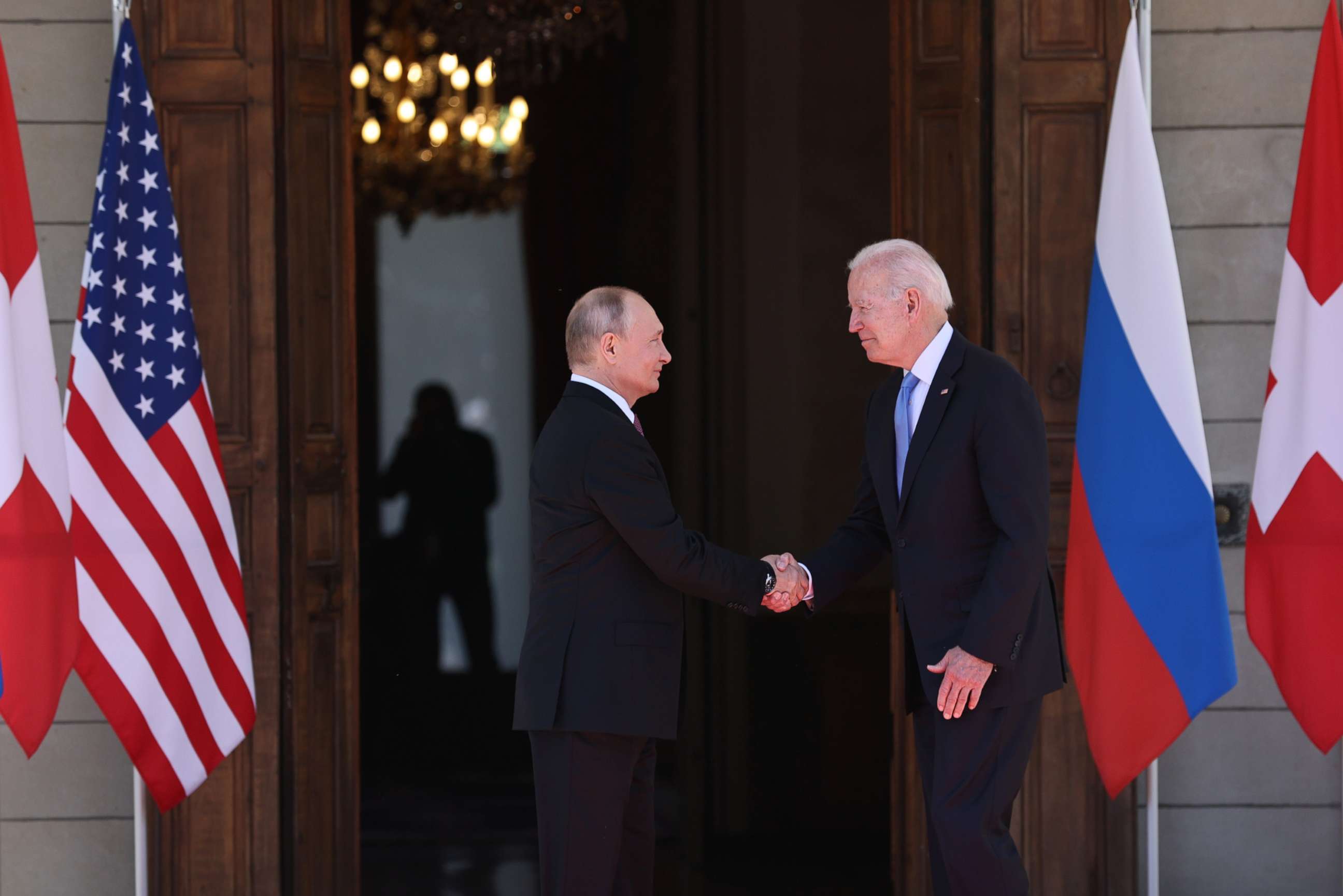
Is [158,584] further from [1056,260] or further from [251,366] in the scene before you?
[1056,260]

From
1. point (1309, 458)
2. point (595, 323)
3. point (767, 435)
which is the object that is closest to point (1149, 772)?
point (1309, 458)

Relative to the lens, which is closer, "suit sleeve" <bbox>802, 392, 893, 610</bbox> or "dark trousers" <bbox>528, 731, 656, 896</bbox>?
"dark trousers" <bbox>528, 731, 656, 896</bbox>

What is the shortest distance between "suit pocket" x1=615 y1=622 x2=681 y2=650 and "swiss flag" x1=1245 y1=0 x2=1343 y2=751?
1.50 meters

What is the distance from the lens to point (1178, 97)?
4.15m

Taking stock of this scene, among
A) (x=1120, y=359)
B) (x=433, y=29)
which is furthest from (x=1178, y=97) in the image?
(x=433, y=29)

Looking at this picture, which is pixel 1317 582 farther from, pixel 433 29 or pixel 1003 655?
pixel 433 29

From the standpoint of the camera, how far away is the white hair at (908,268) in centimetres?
319

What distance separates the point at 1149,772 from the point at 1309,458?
0.90 metres

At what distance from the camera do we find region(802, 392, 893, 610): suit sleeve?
354 cm

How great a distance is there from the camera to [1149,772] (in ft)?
12.5

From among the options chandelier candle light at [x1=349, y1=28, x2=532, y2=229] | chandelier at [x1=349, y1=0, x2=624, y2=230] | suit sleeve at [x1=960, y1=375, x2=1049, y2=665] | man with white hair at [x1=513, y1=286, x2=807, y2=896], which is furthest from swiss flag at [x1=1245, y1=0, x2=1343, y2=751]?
chandelier candle light at [x1=349, y1=28, x2=532, y2=229]

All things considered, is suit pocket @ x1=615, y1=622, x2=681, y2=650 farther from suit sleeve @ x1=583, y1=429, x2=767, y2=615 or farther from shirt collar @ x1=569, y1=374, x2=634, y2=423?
shirt collar @ x1=569, y1=374, x2=634, y2=423

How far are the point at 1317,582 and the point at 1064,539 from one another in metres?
0.71

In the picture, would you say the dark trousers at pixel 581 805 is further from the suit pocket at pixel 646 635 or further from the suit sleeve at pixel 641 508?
the suit sleeve at pixel 641 508
